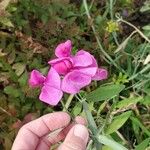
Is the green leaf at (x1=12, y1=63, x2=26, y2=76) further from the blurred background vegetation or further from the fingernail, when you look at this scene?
the fingernail

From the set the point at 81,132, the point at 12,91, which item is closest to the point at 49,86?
the point at 81,132

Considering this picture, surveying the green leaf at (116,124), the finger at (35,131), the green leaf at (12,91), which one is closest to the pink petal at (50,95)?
the finger at (35,131)

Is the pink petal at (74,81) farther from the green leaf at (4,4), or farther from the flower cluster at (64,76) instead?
the green leaf at (4,4)

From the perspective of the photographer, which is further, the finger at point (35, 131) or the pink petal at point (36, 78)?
the finger at point (35, 131)

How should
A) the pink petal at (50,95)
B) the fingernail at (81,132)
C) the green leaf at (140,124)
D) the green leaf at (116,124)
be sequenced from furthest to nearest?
the green leaf at (140,124) < the green leaf at (116,124) < the fingernail at (81,132) < the pink petal at (50,95)

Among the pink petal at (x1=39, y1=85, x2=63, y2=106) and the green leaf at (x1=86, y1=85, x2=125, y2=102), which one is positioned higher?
the pink petal at (x1=39, y1=85, x2=63, y2=106)

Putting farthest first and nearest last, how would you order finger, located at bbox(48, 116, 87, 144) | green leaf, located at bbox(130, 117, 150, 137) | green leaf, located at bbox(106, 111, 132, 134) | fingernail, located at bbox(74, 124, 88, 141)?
green leaf, located at bbox(130, 117, 150, 137), green leaf, located at bbox(106, 111, 132, 134), finger, located at bbox(48, 116, 87, 144), fingernail, located at bbox(74, 124, 88, 141)

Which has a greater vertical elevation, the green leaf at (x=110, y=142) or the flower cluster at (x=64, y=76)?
the flower cluster at (x=64, y=76)

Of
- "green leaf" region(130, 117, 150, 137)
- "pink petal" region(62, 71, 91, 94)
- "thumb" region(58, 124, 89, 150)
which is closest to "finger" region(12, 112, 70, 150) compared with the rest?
"thumb" region(58, 124, 89, 150)

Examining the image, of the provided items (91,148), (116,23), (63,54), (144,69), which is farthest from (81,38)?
(63,54)
